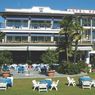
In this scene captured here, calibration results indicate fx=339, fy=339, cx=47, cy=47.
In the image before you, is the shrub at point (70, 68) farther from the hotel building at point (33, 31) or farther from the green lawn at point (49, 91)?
the hotel building at point (33, 31)

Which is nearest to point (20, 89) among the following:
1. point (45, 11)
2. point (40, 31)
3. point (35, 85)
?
point (35, 85)

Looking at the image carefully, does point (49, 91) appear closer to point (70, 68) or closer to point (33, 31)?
point (70, 68)

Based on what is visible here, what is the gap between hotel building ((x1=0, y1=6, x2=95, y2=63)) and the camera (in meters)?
58.8

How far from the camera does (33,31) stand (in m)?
63.3

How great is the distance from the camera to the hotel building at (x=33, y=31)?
58.8m

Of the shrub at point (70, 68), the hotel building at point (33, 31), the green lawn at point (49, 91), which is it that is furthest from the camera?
the hotel building at point (33, 31)

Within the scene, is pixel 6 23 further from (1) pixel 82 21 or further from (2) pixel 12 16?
(1) pixel 82 21

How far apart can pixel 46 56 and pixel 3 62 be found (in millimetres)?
6771

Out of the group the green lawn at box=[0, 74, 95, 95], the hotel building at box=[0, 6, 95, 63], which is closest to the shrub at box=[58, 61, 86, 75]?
the green lawn at box=[0, 74, 95, 95]

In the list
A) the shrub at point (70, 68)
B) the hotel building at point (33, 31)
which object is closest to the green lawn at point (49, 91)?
the shrub at point (70, 68)

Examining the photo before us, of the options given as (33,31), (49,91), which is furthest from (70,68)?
(33,31)

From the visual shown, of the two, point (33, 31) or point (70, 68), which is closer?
point (70, 68)

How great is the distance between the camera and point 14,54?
201 feet

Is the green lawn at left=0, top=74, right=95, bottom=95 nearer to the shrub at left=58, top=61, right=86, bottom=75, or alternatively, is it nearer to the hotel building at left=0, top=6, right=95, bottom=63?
the shrub at left=58, top=61, right=86, bottom=75
